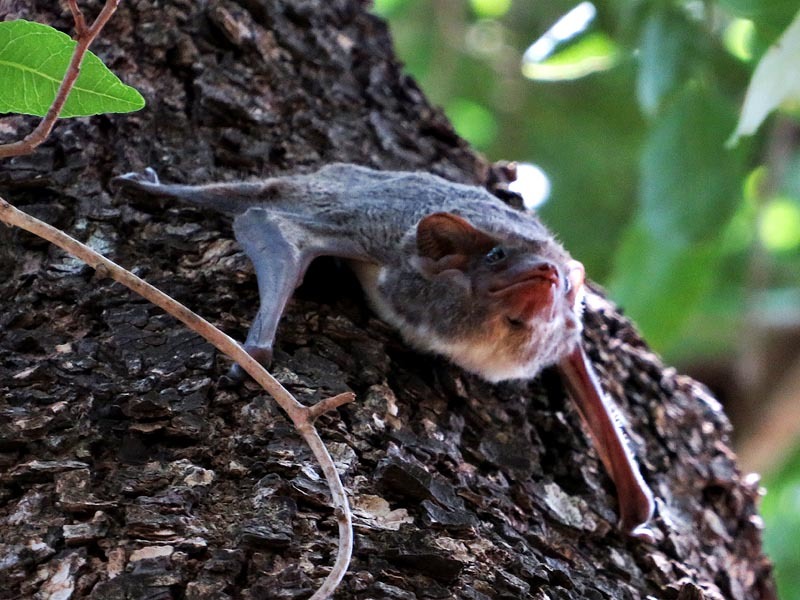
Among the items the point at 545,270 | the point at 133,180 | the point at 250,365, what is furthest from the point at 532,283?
the point at 250,365

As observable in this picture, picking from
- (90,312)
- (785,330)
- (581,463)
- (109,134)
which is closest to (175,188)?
(109,134)

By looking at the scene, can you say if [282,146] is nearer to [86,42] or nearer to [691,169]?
[691,169]

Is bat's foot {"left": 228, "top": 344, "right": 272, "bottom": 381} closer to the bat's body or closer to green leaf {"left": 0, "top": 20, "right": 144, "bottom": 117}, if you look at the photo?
the bat's body

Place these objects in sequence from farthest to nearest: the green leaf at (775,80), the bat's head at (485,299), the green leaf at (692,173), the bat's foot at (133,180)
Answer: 1. the green leaf at (692,173)
2. the bat's head at (485,299)
3. the bat's foot at (133,180)
4. the green leaf at (775,80)

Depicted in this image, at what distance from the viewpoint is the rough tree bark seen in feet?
8.11

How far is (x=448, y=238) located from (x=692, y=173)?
124cm

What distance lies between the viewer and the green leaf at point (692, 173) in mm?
4227

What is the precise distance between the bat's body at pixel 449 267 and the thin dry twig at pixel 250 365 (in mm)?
1089

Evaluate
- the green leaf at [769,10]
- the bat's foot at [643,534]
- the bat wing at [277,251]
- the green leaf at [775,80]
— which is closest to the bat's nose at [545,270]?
the bat wing at [277,251]

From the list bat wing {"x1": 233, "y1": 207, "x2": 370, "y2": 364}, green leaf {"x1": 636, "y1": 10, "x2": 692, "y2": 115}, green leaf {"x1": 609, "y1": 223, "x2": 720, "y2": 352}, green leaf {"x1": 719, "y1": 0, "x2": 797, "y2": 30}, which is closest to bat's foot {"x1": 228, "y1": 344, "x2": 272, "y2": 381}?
bat wing {"x1": 233, "y1": 207, "x2": 370, "y2": 364}

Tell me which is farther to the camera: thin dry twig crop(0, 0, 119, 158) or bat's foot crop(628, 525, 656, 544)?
bat's foot crop(628, 525, 656, 544)

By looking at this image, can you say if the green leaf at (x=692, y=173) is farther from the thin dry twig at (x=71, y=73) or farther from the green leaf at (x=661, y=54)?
the thin dry twig at (x=71, y=73)

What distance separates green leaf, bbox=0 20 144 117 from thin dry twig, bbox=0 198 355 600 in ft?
0.88

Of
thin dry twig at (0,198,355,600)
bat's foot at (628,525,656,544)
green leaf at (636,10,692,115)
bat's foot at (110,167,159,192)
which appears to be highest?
green leaf at (636,10,692,115)
